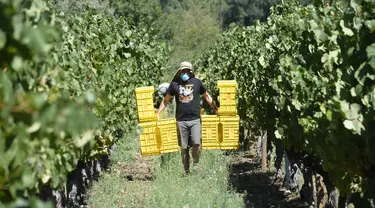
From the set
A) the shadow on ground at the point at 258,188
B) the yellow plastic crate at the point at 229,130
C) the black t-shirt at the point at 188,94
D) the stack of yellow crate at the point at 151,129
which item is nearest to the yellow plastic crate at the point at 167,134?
the stack of yellow crate at the point at 151,129

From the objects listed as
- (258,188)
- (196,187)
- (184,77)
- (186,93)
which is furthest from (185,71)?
(258,188)

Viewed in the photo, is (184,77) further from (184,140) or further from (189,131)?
(184,140)

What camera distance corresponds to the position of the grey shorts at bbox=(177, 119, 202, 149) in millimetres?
9680

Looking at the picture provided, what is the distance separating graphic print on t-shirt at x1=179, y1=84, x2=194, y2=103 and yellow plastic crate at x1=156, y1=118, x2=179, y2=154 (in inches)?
15.1

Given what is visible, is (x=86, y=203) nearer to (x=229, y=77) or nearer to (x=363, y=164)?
(x=363, y=164)

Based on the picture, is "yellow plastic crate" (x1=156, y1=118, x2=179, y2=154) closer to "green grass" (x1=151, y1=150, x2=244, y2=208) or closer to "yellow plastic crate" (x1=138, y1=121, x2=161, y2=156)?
"yellow plastic crate" (x1=138, y1=121, x2=161, y2=156)

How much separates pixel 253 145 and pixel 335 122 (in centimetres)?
928

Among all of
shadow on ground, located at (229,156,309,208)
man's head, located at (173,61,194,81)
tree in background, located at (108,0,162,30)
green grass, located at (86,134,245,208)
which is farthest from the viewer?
tree in background, located at (108,0,162,30)

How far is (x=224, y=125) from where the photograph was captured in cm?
1008

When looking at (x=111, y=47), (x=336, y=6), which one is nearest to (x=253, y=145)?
(x=111, y=47)

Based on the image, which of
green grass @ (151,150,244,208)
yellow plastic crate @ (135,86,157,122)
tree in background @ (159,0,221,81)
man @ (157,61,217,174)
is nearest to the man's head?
man @ (157,61,217,174)

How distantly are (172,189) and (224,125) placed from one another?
70.6 inches

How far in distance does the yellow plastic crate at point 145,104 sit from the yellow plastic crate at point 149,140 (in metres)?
0.11

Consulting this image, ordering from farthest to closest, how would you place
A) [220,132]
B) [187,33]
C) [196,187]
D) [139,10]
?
[187,33], [139,10], [220,132], [196,187]
